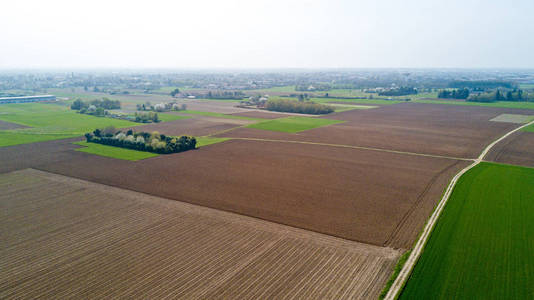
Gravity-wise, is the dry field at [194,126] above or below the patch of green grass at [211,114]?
below

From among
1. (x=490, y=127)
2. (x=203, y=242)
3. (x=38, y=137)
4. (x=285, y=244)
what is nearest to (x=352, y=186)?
(x=285, y=244)

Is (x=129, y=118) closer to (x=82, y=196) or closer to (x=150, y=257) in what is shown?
(x=82, y=196)

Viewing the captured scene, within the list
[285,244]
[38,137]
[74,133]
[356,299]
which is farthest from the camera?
[74,133]

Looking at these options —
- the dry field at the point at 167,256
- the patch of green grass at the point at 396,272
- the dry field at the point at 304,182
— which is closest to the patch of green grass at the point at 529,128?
the dry field at the point at 304,182

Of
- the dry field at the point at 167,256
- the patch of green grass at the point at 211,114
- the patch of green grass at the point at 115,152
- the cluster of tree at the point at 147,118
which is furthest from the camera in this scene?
the patch of green grass at the point at 211,114

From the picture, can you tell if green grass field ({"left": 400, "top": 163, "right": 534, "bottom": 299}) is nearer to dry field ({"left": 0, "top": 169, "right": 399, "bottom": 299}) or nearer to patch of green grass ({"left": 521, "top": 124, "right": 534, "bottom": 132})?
dry field ({"left": 0, "top": 169, "right": 399, "bottom": 299})

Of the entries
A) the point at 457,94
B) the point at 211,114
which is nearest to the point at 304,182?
the point at 211,114

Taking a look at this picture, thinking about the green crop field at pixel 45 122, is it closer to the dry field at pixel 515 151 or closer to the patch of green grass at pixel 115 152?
the patch of green grass at pixel 115 152
